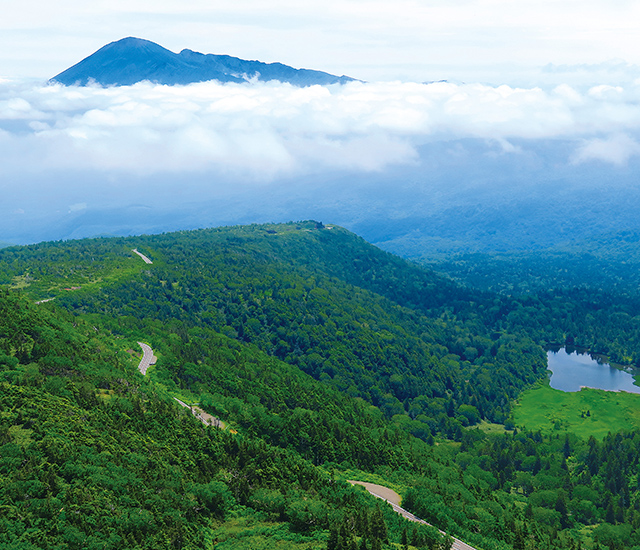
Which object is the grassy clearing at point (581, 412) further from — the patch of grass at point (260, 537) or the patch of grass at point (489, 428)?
the patch of grass at point (260, 537)

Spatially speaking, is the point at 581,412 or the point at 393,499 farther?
the point at 581,412

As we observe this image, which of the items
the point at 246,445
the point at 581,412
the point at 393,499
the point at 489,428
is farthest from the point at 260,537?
the point at 581,412

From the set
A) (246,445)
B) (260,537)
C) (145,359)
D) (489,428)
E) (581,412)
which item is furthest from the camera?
(581,412)

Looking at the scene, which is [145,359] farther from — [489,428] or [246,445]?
[489,428]

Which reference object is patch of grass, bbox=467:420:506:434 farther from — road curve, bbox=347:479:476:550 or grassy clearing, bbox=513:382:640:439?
road curve, bbox=347:479:476:550

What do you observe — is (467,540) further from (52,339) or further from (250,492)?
(52,339)

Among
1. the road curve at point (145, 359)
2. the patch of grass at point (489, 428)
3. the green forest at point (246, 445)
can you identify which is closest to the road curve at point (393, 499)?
the green forest at point (246, 445)

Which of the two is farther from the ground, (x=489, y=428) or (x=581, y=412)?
(x=581, y=412)
